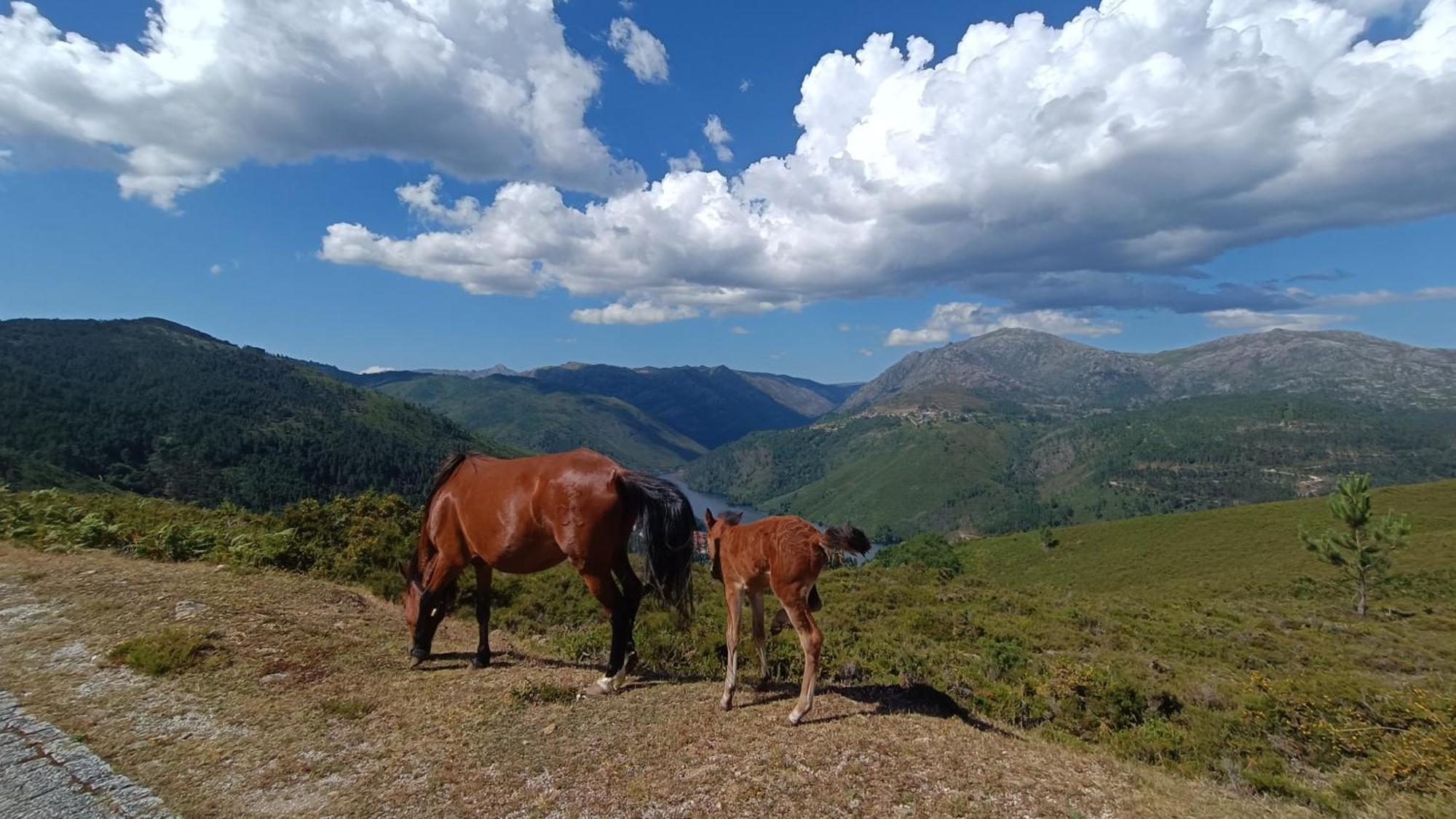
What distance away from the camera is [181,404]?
636ft

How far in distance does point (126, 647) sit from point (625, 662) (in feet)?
17.8

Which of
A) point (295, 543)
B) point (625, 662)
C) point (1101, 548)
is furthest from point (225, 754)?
point (1101, 548)

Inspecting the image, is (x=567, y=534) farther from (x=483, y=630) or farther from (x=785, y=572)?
(x=785, y=572)

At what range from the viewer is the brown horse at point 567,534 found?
7.07 m

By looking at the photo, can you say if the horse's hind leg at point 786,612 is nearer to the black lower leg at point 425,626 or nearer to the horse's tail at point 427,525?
the black lower leg at point 425,626

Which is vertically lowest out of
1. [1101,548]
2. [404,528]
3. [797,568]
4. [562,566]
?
[1101,548]

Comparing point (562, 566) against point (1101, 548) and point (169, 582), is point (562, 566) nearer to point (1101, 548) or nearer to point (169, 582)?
point (169, 582)

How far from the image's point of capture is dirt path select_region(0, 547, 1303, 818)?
15.4 ft

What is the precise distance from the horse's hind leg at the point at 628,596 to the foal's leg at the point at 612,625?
29 millimetres

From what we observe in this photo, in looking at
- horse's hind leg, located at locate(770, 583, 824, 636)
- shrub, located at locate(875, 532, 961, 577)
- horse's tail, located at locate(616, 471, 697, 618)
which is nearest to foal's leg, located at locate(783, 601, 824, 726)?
horse's hind leg, located at locate(770, 583, 824, 636)

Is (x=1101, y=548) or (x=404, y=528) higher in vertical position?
(x=404, y=528)

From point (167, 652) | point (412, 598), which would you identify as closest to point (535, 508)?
point (412, 598)

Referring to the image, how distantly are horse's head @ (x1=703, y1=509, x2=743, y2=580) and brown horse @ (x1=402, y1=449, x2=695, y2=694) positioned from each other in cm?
32

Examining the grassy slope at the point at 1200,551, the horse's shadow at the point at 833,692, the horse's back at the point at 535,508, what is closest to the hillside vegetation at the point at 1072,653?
the horse's shadow at the point at 833,692
